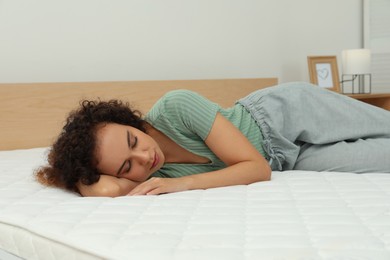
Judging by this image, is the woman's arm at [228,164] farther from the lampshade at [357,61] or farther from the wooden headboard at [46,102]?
the lampshade at [357,61]

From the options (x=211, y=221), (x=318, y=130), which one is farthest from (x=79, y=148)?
(x=318, y=130)

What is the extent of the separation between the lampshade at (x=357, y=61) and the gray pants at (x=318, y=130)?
1279 mm

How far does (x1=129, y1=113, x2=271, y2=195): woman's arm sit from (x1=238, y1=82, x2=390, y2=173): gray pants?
0.21 m

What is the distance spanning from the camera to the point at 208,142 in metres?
1.23

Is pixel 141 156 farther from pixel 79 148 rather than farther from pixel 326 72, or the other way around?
pixel 326 72

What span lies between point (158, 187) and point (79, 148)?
0.20 metres

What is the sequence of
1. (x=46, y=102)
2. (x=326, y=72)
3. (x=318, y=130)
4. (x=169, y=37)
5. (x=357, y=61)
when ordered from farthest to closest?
1. (x=326, y=72)
2. (x=357, y=61)
3. (x=169, y=37)
4. (x=46, y=102)
5. (x=318, y=130)

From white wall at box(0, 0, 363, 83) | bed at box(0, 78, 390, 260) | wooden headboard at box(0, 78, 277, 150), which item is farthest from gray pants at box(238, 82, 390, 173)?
white wall at box(0, 0, 363, 83)

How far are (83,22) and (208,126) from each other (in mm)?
1109

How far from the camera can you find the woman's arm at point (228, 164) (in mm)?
1136

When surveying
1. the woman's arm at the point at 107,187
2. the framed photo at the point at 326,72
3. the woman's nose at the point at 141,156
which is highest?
the woman's nose at the point at 141,156

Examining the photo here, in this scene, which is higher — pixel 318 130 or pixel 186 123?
pixel 186 123

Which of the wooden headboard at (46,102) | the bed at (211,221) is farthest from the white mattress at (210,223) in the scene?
the wooden headboard at (46,102)

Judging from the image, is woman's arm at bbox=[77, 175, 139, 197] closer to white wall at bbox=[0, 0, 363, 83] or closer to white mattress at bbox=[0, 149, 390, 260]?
white mattress at bbox=[0, 149, 390, 260]
